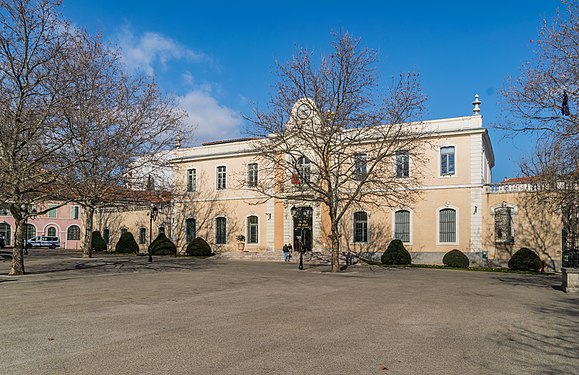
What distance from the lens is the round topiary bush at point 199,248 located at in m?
40.4

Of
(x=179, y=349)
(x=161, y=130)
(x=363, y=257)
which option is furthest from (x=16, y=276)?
(x=363, y=257)

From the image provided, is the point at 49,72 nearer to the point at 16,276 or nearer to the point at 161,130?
the point at 16,276

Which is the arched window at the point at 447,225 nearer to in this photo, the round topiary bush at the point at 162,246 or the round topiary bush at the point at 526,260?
the round topiary bush at the point at 526,260

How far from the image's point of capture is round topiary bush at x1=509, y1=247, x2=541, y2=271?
2900 centimetres

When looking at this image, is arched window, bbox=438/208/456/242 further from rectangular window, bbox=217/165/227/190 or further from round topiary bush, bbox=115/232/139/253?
round topiary bush, bbox=115/232/139/253

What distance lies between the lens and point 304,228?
38.6m

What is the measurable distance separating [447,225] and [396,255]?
420cm

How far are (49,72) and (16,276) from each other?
27.0ft

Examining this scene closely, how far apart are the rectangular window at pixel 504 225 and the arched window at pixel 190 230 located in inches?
974

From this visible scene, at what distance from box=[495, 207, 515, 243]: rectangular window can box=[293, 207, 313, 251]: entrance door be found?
13.2 metres

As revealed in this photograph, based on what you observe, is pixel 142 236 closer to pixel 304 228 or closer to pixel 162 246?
pixel 162 246

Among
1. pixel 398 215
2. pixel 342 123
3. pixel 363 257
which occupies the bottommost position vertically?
pixel 363 257

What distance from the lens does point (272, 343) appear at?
844cm

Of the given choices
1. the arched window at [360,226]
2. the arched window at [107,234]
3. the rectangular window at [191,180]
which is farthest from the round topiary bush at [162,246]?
the arched window at [360,226]
